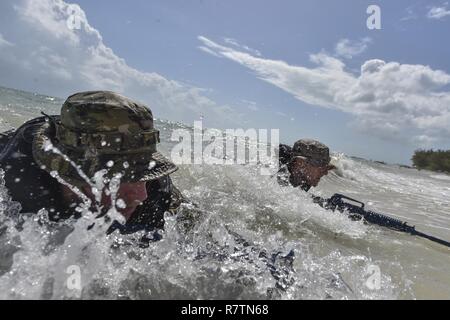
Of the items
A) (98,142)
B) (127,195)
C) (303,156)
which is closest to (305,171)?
(303,156)

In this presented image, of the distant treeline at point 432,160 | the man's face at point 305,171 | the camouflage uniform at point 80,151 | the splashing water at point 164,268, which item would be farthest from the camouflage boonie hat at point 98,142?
the distant treeline at point 432,160

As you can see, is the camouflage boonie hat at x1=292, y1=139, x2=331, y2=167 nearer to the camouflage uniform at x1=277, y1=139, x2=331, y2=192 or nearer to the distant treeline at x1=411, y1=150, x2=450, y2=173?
the camouflage uniform at x1=277, y1=139, x2=331, y2=192

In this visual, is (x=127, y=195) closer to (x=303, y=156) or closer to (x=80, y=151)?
(x=80, y=151)

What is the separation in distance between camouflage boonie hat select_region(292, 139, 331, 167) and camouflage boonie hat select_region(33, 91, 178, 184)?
3.55 meters

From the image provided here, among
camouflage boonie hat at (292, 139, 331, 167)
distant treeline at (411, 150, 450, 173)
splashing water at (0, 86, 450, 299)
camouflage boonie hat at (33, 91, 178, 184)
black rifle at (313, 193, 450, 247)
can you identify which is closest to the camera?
splashing water at (0, 86, 450, 299)

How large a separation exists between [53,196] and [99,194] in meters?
0.43

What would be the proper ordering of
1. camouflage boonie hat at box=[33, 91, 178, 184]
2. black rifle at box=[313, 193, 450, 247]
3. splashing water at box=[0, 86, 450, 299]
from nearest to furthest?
splashing water at box=[0, 86, 450, 299] < camouflage boonie hat at box=[33, 91, 178, 184] < black rifle at box=[313, 193, 450, 247]

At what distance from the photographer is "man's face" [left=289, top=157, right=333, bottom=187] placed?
582cm

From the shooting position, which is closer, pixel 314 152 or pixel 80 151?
pixel 80 151

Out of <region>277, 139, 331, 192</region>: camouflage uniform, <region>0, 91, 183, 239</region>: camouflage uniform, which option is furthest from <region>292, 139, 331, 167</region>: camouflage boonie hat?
<region>0, 91, 183, 239</region>: camouflage uniform

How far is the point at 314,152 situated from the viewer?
580 cm

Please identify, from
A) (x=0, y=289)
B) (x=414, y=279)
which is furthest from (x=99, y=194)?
(x=414, y=279)

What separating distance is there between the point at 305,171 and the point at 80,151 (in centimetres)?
392
